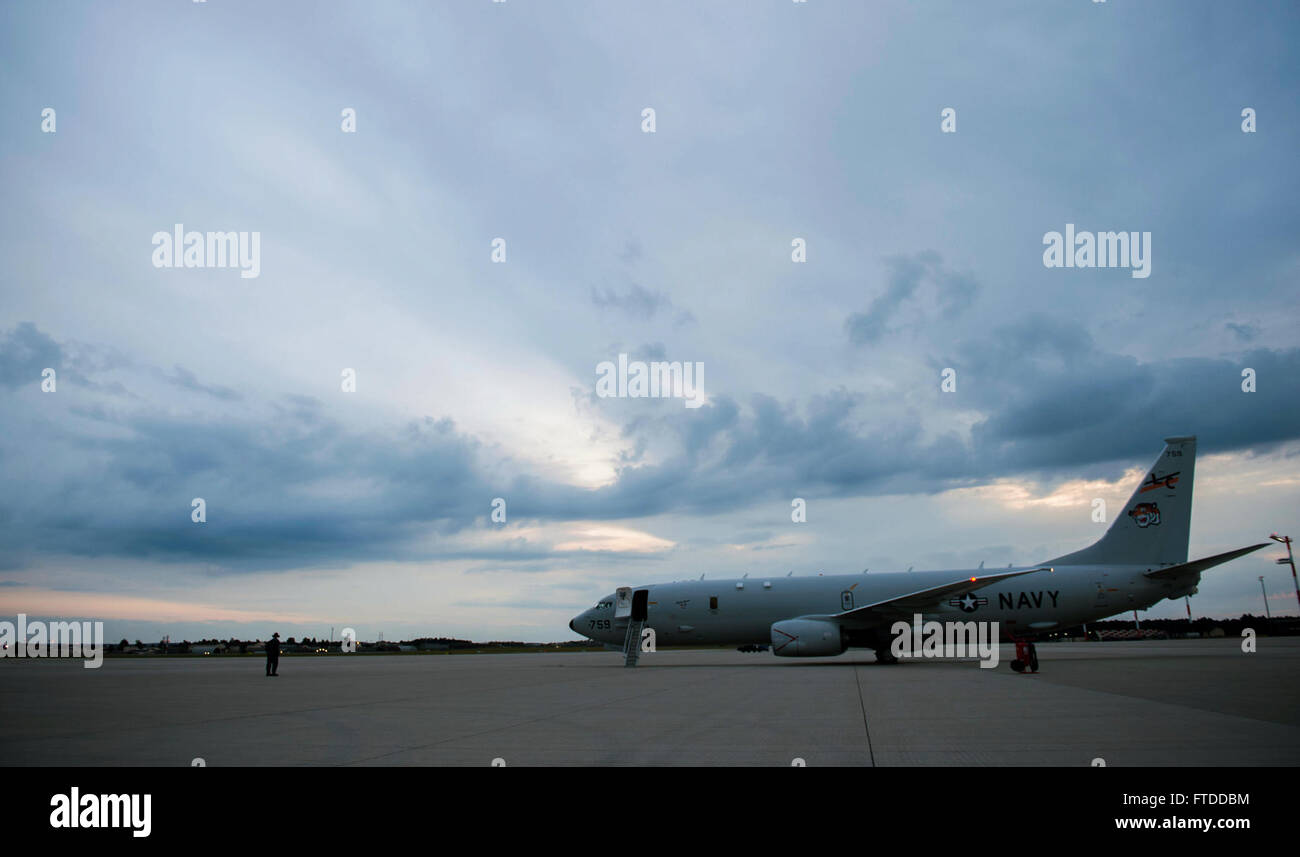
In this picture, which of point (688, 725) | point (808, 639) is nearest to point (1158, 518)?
point (808, 639)

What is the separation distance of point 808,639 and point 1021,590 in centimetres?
888

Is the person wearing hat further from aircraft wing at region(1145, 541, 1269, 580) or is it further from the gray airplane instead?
aircraft wing at region(1145, 541, 1269, 580)

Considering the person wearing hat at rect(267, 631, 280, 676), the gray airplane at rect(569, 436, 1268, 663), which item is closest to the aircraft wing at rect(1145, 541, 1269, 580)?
the gray airplane at rect(569, 436, 1268, 663)

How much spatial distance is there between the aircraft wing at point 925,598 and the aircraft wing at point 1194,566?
3.78 m

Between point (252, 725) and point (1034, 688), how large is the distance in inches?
582

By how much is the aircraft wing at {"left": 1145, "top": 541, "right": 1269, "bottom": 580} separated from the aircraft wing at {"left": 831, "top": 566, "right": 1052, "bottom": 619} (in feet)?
12.4

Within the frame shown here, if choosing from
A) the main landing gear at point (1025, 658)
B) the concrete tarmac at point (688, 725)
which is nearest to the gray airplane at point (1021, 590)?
the main landing gear at point (1025, 658)

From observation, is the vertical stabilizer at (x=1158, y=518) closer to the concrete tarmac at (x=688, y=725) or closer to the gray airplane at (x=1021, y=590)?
the gray airplane at (x=1021, y=590)

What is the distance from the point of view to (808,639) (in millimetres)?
28734

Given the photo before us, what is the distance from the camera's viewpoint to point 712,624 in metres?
32.3

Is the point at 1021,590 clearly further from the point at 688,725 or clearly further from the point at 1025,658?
the point at 688,725
